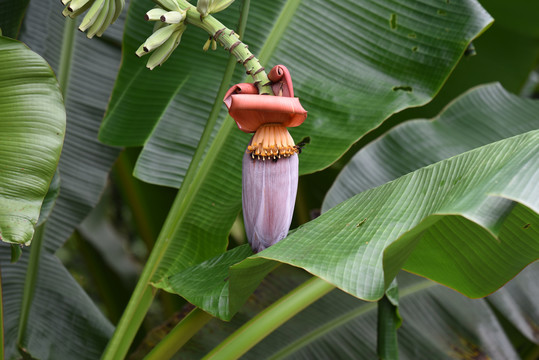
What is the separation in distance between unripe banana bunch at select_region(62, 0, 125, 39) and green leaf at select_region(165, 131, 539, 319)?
0.26m

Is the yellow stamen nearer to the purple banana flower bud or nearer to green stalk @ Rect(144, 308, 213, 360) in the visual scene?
the purple banana flower bud

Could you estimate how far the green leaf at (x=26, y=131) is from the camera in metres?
0.48

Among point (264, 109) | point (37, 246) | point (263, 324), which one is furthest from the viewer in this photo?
point (37, 246)

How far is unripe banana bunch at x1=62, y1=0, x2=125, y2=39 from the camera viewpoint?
1.49 feet

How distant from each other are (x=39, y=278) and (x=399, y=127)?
66cm

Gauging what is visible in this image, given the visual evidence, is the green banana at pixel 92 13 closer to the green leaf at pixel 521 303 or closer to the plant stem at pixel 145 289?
the plant stem at pixel 145 289

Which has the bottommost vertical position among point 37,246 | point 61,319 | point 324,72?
point 61,319

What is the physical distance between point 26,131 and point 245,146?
27cm

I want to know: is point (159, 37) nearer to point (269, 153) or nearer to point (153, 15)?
point (153, 15)

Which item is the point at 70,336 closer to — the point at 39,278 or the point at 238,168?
the point at 39,278

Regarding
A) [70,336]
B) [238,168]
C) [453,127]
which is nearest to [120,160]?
[70,336]

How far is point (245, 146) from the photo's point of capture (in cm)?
68

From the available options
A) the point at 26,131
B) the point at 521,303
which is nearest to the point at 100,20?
the point at 26,131

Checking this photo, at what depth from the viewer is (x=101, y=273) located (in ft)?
4.40
